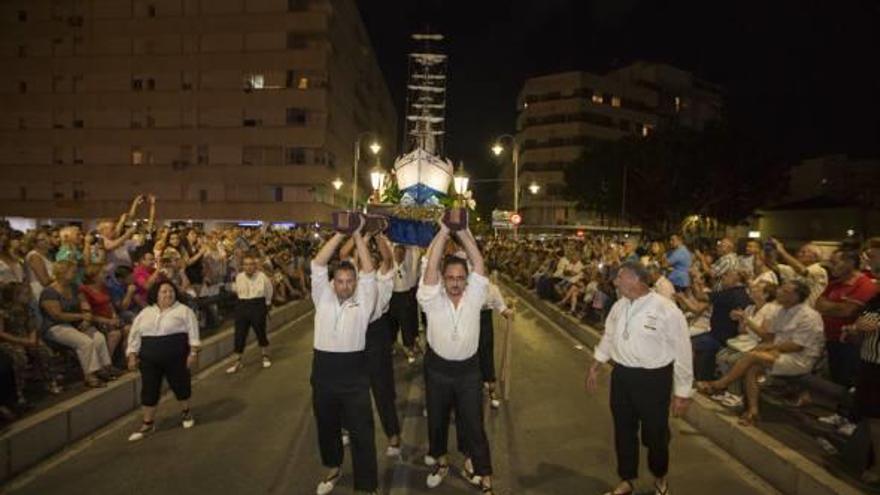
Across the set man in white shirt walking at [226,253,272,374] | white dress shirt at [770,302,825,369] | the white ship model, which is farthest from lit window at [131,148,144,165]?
white dress shirt at [770,302,825,369]

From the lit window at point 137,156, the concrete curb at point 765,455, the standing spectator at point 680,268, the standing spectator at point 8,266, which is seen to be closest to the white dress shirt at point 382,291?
the concrete curb at point 765,455

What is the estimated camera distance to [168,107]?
52219 millimetres

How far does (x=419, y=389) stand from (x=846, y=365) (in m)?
5.21

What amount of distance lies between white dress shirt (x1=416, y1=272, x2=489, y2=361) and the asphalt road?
1332 millimetres

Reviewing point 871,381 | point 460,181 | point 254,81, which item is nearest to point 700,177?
point 254,81

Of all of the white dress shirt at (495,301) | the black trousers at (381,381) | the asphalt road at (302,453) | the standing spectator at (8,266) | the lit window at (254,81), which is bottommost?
the asphalt road at (302,453)

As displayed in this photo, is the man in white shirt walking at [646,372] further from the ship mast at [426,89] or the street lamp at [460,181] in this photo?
the ship mast at [426,89]

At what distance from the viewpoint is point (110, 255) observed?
1144cm

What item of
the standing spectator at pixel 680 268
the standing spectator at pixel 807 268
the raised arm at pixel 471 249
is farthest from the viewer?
the standing spectator at pixel 680 268

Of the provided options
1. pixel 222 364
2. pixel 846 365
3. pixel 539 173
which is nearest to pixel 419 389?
pixel 222 364

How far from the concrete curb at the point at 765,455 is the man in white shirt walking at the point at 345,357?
3.59 m

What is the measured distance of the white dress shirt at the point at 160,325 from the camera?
6992 mm

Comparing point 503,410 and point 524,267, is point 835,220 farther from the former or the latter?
point 503,410

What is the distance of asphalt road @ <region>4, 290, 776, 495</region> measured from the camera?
18.7 ft
